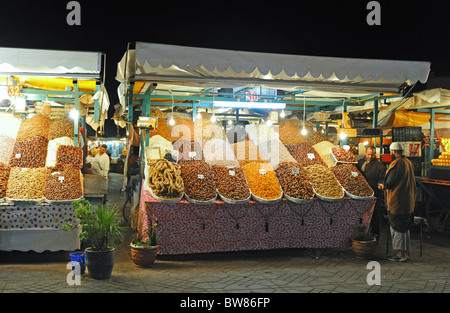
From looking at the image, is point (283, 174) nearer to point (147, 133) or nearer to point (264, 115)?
point (147, 133)

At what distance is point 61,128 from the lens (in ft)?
27.9

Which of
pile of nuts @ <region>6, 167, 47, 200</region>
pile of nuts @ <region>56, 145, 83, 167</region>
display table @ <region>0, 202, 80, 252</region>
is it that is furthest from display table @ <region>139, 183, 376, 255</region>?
pile of nuts @ <region>6, 167, 47, 200</region>

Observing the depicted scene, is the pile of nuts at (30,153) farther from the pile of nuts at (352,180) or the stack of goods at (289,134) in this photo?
the pile of nuts at (352,180)

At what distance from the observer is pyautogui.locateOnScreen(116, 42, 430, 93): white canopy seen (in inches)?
270

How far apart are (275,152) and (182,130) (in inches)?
78.1

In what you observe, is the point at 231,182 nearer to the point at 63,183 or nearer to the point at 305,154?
the point at 305,154

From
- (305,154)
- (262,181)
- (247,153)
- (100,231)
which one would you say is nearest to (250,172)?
(262,181)

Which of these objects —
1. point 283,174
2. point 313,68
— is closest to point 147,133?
point 283,174

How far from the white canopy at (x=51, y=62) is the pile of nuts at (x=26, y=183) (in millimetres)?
1596

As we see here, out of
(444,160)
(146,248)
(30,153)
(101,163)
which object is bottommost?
(146,248)

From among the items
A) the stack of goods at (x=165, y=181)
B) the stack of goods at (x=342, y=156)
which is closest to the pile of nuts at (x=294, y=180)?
the stack of goods at (x=342, y=156)

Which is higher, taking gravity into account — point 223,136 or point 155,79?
point 155,79

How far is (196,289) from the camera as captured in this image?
5484mm

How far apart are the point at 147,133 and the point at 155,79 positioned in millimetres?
1722
